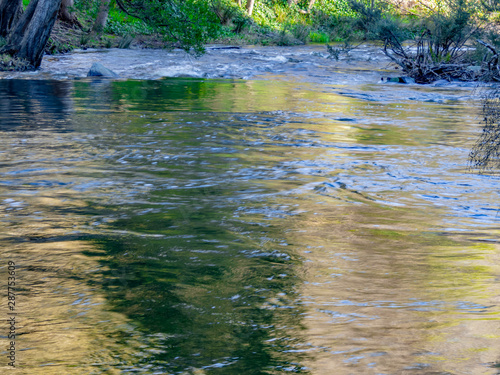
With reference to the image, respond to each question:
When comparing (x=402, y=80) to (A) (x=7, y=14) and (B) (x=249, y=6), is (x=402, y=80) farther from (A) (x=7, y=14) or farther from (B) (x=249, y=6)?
(B) (x=249, y=6)

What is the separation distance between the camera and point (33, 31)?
50.3 feet

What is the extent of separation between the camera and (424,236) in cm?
413

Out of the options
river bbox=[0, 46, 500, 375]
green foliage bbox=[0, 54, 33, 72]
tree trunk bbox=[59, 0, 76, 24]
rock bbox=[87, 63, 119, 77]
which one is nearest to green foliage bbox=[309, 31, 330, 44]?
tree trunk bbox=[59, 0, 76, 24]

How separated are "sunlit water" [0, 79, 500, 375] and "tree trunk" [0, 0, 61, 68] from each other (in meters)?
8.13

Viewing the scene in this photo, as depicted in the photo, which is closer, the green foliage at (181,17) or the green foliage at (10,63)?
the green foliage at (181,17)

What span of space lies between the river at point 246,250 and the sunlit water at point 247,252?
0.04 feet

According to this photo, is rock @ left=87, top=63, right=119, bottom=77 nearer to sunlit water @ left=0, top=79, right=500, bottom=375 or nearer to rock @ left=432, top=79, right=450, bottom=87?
sunlit water @ left=0, top=79, right=500, bottom=375

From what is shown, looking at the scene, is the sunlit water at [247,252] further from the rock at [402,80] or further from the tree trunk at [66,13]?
the tree trunk at [66,13]

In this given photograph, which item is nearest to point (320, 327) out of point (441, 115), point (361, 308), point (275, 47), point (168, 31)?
point (361, 308)

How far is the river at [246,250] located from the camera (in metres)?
2.58

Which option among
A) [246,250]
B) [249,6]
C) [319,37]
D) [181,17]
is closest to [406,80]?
[181,17]

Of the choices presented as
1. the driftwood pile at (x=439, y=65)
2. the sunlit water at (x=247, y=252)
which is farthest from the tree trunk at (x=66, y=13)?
the sunlit water at (x=247, y=252)

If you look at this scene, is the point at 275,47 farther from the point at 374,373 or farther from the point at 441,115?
the point at 374,373

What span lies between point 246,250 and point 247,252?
37 millimetres
